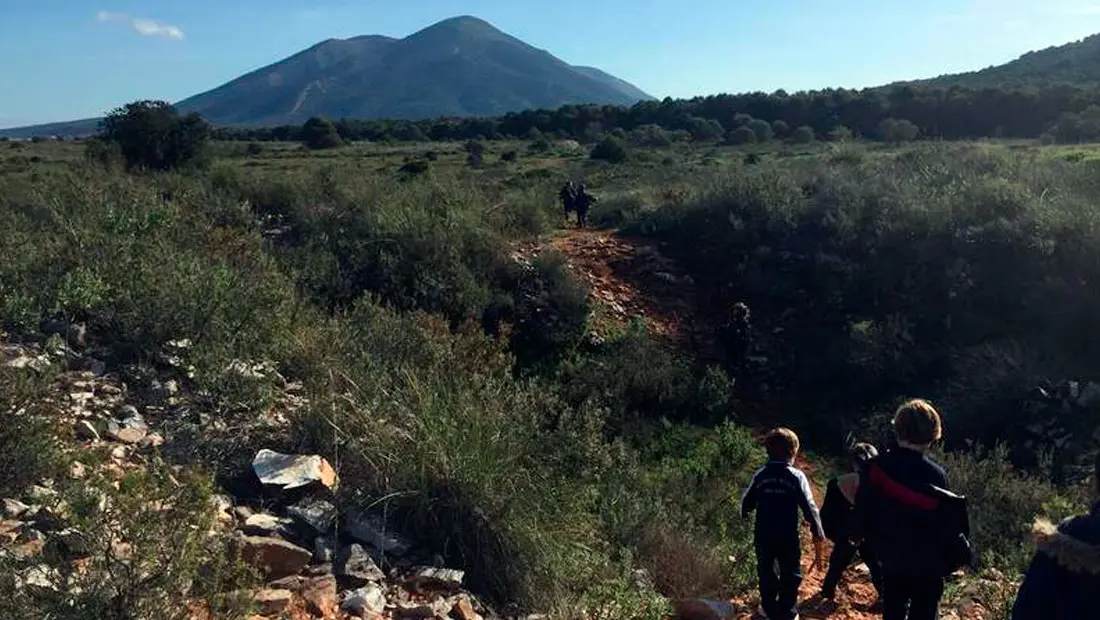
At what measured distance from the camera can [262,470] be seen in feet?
17.0

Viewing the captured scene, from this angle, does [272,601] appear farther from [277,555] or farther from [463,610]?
[463,610]

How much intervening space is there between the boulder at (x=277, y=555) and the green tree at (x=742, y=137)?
146ft

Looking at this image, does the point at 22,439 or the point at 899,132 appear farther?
the point at 899,132

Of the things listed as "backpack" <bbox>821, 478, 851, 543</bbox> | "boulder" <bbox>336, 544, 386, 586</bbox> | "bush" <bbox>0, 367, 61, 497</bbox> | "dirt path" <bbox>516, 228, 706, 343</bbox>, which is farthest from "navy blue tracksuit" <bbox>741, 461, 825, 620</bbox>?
"dirt path" <bbox>516, 228, 706, 343</bbox>

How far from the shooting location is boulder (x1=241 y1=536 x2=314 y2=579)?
430 centimetres

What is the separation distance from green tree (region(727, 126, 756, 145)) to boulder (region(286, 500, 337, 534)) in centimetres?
4394

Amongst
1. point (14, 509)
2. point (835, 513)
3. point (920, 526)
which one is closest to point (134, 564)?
point (14, 509)

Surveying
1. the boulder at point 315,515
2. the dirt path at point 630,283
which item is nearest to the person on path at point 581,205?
the dirt path at point 630,283

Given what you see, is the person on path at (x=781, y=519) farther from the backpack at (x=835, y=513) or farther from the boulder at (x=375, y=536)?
the boulder at (x=375, y=536)

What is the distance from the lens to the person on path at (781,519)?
193 inches

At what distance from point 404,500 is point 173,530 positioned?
5.80ft

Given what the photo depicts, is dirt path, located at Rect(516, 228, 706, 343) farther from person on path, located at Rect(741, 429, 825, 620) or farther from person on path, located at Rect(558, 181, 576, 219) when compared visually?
person on path, located at Rect(741, 429, 825, 620)

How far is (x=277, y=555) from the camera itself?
438 centimetres

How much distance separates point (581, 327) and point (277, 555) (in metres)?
7.52
